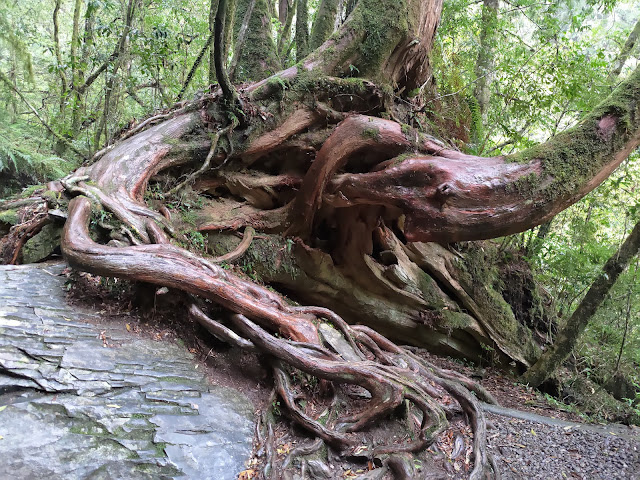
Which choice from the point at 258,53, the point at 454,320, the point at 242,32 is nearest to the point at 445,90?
the point at 258,53

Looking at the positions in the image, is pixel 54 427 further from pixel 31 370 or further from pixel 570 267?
pixel 570 267

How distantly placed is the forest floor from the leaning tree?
0.17 m

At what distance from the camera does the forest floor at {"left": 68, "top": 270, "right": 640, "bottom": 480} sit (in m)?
3.21

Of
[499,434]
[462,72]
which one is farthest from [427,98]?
[499,434]

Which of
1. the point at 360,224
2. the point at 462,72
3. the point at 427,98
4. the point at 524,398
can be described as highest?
the point at 462,72

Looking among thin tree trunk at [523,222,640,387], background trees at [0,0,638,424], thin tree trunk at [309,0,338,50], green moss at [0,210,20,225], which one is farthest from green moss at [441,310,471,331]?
green moss at [0,210,20,225]

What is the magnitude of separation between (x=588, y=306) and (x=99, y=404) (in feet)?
20.0

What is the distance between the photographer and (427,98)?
830cm

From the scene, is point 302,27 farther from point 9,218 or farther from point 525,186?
point 9,218

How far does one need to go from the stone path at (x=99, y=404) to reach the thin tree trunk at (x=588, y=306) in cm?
496

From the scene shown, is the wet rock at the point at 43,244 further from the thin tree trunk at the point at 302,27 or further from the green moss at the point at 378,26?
the thin tree trunk at the point at 302,27

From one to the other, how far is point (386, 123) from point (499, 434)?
3.59 m

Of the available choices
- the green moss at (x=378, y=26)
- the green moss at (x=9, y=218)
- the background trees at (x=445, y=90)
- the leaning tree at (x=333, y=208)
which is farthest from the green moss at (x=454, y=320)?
the green moss at (x=9, y=218)

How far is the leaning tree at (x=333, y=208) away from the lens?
3.56m
